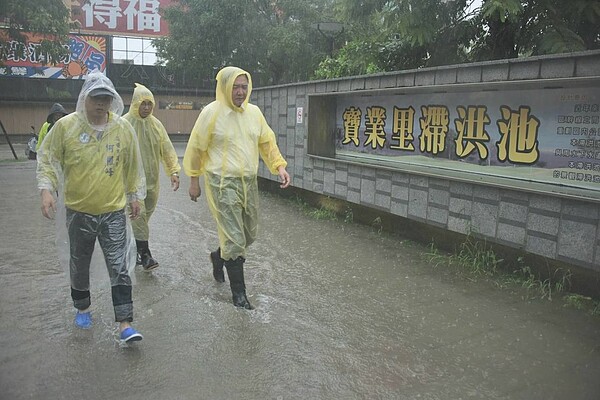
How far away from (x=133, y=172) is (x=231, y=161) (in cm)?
73

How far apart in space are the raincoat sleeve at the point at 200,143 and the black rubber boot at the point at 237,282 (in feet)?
2.56

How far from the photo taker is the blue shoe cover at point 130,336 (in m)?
3.38

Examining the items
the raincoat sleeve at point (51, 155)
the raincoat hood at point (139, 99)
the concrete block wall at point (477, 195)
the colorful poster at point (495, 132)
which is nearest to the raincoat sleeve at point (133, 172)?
→ the raincoat sleeve at point (51, 155)

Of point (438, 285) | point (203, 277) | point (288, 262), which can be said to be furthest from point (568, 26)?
point (203, 277)

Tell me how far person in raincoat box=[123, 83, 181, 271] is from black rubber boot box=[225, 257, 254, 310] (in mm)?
1214

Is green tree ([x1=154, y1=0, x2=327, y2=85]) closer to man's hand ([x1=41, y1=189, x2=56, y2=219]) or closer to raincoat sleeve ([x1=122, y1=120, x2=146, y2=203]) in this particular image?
raincoat sleeve ([x1=122, y1=120, x2=146, y2=203])

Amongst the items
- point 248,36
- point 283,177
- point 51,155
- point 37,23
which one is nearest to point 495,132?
point 283,177

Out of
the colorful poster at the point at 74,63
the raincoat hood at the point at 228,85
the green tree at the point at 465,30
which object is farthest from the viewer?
the colorful poster at the point at 74,63

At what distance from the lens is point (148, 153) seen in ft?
16.8

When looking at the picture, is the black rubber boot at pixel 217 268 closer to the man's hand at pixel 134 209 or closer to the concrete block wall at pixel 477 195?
the man's hand at pixel 134 209

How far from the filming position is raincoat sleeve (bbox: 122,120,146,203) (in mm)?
3730

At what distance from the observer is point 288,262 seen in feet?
18.4

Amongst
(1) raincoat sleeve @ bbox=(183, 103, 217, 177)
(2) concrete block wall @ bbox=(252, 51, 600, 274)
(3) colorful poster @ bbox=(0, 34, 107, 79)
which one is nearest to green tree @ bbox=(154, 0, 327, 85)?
(3) colorful poster @ bbox=(0, 34, 107, 79)

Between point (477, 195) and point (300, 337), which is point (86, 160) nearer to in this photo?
point (300, 337)
